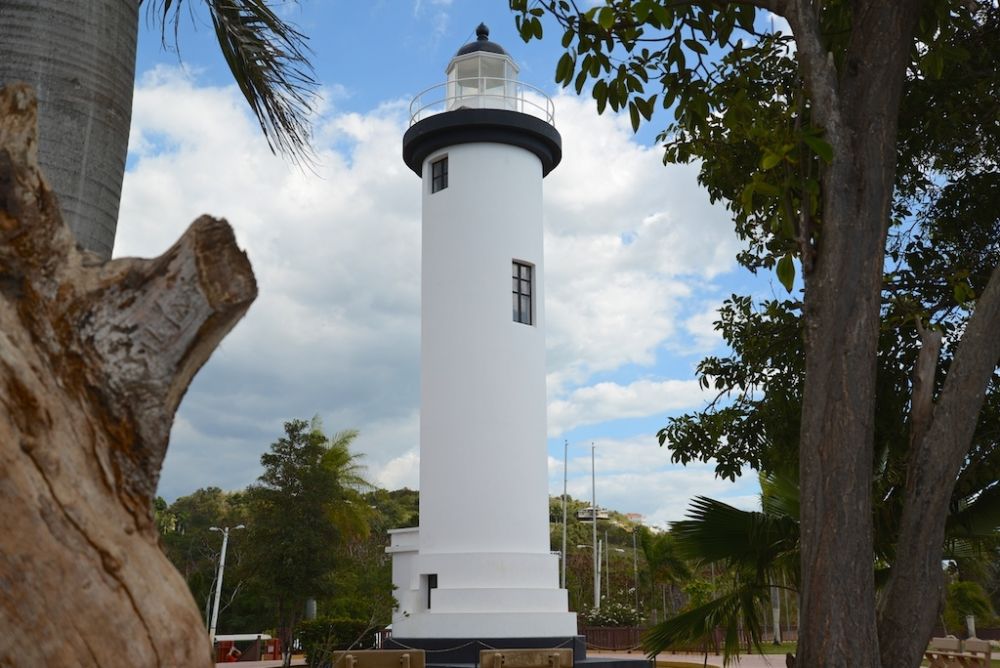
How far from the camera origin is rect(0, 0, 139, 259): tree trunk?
2.74 metres

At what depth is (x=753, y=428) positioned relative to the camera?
7266mm

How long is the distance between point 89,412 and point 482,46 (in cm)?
1815

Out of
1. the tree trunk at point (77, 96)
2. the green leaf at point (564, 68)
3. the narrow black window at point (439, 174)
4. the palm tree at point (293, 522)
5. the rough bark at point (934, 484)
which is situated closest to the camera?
the tree trunk at point (77, 96)

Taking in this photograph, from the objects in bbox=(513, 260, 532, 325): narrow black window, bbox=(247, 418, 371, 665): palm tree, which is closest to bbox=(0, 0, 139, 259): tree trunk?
bbox=(513, 260, 532, 325): narrow black window

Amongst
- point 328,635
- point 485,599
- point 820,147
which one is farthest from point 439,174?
point 820,147

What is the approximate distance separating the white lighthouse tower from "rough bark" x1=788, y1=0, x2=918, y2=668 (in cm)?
1175

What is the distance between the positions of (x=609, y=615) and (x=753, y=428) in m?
26.1

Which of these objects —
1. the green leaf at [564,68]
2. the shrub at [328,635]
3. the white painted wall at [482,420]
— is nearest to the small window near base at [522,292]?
the white painted wall at [482,420]

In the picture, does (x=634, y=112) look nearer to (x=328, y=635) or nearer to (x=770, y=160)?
(x=770, y=160)

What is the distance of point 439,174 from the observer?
1781cm

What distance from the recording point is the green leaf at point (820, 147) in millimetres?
4004

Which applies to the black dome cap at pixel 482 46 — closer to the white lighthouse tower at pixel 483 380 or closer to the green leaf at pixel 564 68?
the white lighthouse tower at pixel 483 380

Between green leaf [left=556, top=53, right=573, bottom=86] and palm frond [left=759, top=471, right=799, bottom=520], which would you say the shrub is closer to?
palm frond [left=759, top=471, right=799, bottom=520]

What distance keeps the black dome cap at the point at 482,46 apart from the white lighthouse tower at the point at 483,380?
0.87 m
